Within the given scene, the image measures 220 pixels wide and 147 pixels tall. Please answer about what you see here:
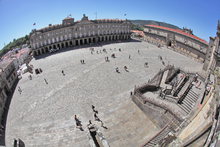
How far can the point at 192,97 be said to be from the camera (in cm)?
2244

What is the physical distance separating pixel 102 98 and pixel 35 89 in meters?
14.1

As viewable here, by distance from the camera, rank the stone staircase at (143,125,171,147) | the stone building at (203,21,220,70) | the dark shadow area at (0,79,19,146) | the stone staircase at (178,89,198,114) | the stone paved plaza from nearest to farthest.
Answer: the stone staircase at (143,125,171,147) < the stone paved plaza < the dark shadow area at (0,79,19,146) < the stone staircase at (178,89,198,114) < the stone building at (203,21,220,70)

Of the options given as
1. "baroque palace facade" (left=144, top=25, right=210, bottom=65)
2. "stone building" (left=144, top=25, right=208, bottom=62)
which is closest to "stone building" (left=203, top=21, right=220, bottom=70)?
"baroque palace facade" (left=144, top=25, right=210, bottom=65)

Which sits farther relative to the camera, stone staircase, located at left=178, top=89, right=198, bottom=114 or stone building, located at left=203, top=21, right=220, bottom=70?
stone building, located at left=203, top=21, right=220, bottom=70

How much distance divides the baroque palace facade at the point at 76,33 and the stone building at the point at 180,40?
35.7 ft

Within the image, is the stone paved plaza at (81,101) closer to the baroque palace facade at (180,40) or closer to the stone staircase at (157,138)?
the stone staircase at (157,138)

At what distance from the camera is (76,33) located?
52.3 m

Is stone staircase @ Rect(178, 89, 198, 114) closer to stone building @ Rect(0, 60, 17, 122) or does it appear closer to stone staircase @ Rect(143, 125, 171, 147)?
stone staircase @ Rect(143, 125, 171, 147)

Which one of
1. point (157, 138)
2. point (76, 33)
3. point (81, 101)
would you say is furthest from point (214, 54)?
point (76, 33)

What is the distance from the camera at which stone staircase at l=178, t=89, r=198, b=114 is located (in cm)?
2041

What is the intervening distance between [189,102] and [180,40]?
117ft

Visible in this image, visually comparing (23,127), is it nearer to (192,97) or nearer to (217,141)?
(217,141)

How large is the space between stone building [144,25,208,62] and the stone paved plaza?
5614 mm

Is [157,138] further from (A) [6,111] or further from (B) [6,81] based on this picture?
(B) [6,81]
